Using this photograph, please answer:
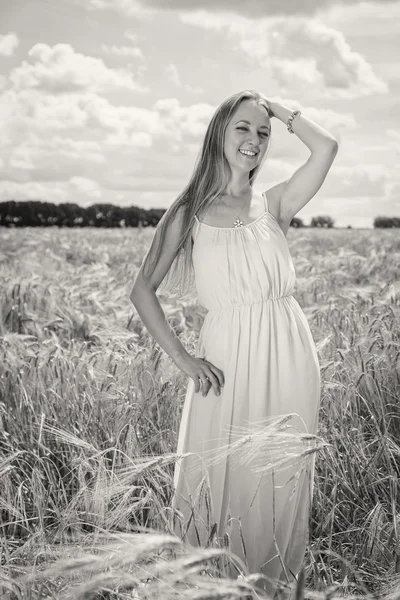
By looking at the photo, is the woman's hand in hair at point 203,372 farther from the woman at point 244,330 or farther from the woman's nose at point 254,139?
the woman's nose at point 254,139

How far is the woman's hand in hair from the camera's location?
2.36 meters

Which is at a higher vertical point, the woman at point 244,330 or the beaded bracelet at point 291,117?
the beaded bracelet at point 291,117

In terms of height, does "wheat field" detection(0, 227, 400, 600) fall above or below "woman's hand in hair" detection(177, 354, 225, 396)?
below

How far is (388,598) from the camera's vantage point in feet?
4.59

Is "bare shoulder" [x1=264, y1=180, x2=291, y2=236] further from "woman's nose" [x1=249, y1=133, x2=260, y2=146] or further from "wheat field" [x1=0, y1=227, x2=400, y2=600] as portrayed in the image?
"wheat field" [x1=0, y1=227, x2=400, y2=600]

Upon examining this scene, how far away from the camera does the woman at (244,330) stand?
2.40 metres

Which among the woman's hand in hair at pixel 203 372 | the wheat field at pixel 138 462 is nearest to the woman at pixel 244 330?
the woman's hand in hair at pixel 203 372

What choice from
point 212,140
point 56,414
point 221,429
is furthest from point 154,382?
point 212,140

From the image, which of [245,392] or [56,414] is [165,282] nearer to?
[245,392]

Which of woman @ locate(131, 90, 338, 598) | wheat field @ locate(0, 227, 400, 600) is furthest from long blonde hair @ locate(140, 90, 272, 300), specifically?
wheat field @ locate(0, 227, 400, 600)

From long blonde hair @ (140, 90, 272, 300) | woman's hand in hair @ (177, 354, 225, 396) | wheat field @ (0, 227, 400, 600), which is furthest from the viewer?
long blonde hair @ (140, 90, 272, 300)

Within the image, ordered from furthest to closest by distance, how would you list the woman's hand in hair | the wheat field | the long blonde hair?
the long blonde hair
the woman's hand in hair
the wheat field

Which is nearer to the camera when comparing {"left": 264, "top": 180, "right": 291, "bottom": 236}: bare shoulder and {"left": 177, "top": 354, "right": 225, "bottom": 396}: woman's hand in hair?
{"left": 177, "top": 354, "right": 225, "bottom": 396}: woman's hand in hair

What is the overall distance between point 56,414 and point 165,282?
91 centimetres
